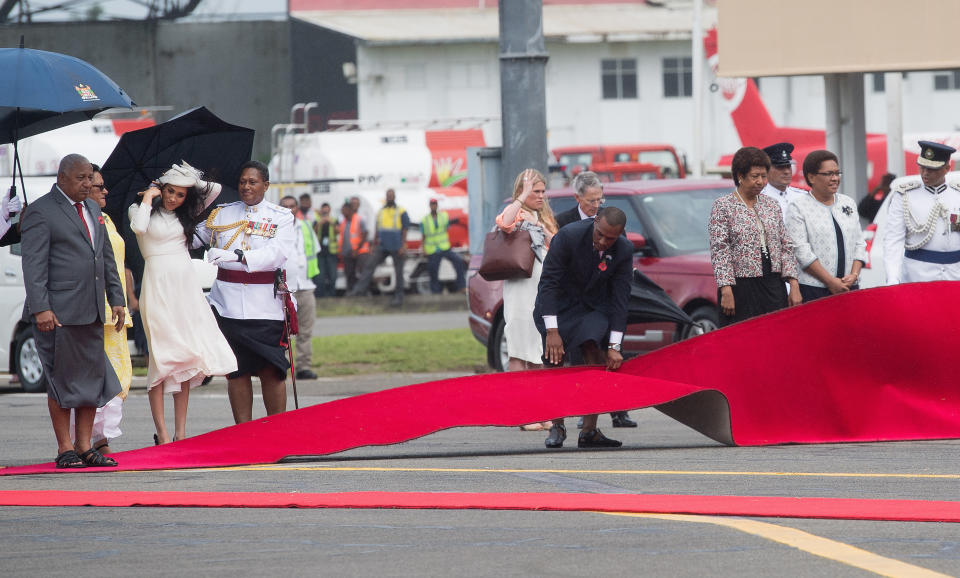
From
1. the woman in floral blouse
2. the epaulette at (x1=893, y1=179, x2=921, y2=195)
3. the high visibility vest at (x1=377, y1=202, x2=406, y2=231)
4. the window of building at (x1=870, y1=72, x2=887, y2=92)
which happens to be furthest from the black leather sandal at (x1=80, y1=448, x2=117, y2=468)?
the window of building at (x1=870, y1=72, x2=887, y2=92)

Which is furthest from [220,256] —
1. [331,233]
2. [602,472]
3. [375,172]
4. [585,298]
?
[375,172]

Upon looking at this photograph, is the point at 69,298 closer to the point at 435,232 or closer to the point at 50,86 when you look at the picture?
the point at 50,86

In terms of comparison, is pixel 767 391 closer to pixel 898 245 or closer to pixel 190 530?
pixel 898 245

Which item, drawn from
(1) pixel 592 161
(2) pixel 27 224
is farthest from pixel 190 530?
(1) pixel 592 161

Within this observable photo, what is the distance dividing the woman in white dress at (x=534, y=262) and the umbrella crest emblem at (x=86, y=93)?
3.10 metres

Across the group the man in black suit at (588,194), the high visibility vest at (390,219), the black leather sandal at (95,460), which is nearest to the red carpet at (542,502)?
the black leather sandal at (95,460)

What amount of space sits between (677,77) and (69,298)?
4357 cm

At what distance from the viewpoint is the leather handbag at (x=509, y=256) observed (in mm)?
11414

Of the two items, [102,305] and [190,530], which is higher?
[102,305]

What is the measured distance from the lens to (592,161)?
3994 centimetres

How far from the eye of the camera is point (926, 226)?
10.8 meters

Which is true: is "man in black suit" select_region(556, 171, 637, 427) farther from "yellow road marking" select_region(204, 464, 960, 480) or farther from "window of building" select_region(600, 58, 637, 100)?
"window of building" select_region(600, 58, 637, 100)

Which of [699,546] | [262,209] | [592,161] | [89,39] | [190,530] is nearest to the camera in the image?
[699,546]

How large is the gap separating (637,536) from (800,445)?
315 cm
